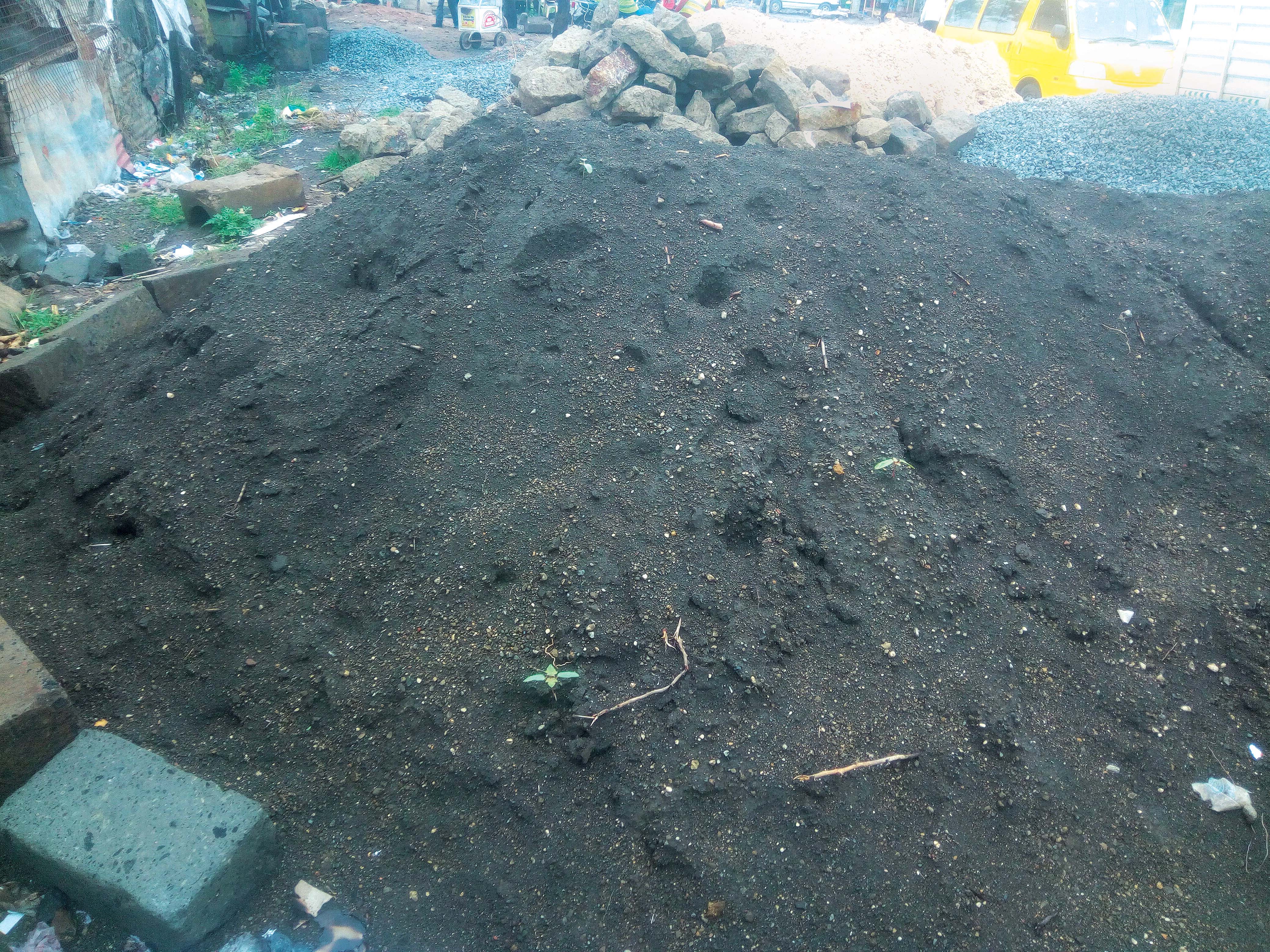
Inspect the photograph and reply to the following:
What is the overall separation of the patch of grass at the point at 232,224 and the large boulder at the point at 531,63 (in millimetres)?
2717

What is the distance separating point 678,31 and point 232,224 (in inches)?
159

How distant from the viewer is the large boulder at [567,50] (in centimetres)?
688

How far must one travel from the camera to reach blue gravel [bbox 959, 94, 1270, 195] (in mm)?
5895

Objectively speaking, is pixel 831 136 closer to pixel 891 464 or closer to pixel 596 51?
pixel 596 51

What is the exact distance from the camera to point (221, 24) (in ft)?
36.8

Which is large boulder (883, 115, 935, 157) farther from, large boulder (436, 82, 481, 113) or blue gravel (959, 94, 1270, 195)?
large boulder (436, 82, 481, 113)

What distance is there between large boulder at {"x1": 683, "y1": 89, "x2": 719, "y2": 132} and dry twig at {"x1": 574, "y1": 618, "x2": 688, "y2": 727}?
462 cm

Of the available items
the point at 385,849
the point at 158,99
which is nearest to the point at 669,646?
the point at 385,849

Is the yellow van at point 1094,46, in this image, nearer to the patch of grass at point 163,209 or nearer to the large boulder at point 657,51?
the large boulder at point 657,51

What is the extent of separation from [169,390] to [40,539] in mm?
787

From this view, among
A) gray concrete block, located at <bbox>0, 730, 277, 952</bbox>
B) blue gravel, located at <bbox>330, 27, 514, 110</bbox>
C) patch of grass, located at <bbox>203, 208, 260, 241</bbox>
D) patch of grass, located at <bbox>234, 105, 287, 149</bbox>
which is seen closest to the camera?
gray concrete block, located at <bbox>0, 730, 277, 952</bbox>

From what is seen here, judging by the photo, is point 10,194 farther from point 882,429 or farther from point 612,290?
point 882,429

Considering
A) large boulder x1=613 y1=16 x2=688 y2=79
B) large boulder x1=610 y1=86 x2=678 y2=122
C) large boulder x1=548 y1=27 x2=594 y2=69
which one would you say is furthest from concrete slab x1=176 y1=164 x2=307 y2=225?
large boulder x1=613 y1=16 x2=688 y2=79

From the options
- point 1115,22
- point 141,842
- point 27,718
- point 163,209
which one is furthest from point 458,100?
point 141,842
